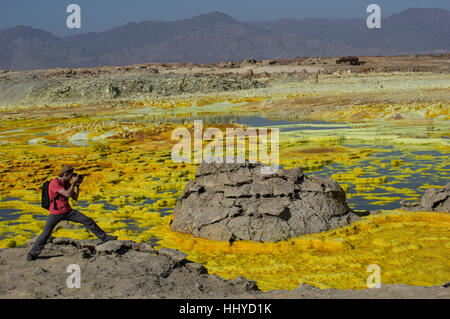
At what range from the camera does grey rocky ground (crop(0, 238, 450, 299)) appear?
23.4 feet

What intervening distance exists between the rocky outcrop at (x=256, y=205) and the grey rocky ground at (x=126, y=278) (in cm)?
266

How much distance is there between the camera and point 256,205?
464 inches

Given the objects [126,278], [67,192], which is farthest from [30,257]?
[126,278]

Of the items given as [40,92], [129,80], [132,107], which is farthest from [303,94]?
[40,92]

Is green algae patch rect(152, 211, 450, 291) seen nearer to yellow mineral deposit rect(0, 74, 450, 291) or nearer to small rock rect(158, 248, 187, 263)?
yellow mineral deposit rect(0, 74, 450, 291)

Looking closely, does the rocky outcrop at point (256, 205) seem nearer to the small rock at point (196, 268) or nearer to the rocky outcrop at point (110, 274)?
the small rock at point (196, 268)

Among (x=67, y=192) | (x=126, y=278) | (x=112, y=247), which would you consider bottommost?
(x=126, y=278)

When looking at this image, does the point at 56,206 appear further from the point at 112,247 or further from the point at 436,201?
the point at 436,201

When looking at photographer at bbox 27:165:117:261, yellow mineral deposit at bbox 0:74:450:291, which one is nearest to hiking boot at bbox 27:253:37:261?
photographer at bbox 27:165:117:261

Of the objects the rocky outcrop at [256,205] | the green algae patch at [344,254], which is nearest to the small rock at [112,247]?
the green algae patch at [344,254]

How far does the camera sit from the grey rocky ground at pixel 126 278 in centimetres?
714

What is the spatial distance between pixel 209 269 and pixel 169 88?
62.2 meters

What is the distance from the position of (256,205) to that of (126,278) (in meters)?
4.48
